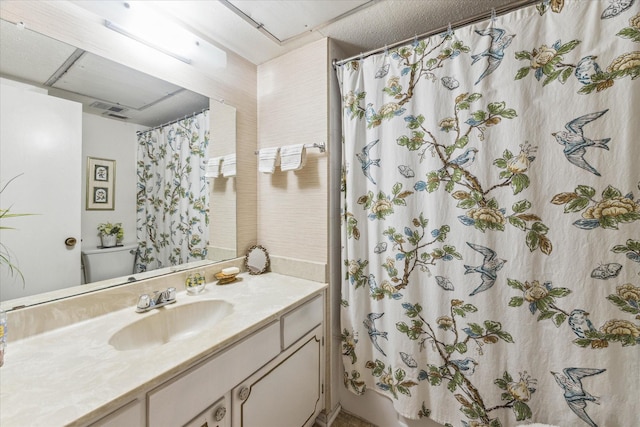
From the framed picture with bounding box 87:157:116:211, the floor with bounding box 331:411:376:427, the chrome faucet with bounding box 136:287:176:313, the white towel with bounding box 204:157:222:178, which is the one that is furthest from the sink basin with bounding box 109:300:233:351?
the floor with bounding box 331:411:376:427

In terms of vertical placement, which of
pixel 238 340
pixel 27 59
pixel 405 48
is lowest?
pixel 238 340

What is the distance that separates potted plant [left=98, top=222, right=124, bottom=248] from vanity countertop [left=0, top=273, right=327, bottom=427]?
29cm

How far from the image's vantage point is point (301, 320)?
1.19 m

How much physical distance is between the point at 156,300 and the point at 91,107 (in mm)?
843

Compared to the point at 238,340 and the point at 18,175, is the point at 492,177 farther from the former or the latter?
the point at 18,175

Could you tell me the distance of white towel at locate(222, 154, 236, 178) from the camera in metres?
1.48

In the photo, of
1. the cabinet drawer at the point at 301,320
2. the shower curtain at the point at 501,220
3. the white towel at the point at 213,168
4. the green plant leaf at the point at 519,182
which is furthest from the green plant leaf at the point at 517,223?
the white towel at the point at 213,168

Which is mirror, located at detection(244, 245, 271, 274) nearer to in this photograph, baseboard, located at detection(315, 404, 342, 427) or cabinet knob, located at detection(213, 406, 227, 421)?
cabinet knob, located at detection(213, 406, 227, 421)

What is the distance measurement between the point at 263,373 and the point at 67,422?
606 millimetres

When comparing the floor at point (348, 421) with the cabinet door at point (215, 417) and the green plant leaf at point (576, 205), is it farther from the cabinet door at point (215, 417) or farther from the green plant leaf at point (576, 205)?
the green plant leaf at point (576, 205)

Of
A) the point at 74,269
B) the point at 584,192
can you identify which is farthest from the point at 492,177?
the point at 74,269

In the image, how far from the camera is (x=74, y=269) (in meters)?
0.96

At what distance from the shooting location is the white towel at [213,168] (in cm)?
142

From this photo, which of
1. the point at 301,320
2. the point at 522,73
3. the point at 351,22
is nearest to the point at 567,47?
the point at 522,73
